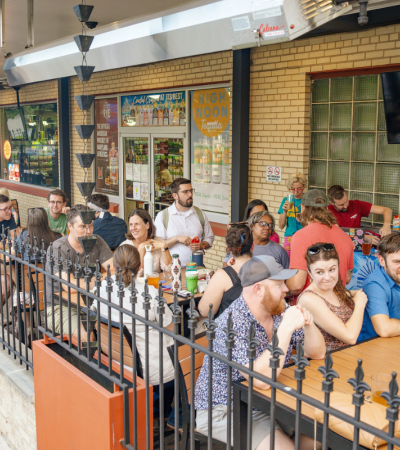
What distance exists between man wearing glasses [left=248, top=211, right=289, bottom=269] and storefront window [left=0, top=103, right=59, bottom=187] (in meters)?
9.17

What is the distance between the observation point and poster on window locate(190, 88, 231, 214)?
8.03 meters

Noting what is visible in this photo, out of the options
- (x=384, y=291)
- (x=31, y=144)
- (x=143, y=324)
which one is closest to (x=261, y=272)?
(x=384, y=291)

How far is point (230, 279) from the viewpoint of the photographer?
3729mm

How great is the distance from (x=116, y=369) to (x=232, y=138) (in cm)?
494

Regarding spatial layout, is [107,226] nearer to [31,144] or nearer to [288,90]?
[288,90]

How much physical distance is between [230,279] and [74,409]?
139 cm

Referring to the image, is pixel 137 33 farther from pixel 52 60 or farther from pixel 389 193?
pixel 389 193

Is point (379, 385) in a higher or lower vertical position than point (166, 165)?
lower

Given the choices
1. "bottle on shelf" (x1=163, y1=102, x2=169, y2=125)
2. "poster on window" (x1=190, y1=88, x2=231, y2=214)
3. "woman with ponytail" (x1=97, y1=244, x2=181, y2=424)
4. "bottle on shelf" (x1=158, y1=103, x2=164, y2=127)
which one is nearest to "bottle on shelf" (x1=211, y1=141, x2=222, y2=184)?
"poster on window" (x1=190, y1=88, x2=231, y2=214)

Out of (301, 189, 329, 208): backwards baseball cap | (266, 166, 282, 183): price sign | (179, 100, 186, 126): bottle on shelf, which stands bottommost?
(301, 189, 329, 208): backwards baseball cap

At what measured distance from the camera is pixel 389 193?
6.09 meters

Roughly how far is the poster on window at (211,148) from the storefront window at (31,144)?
556cm

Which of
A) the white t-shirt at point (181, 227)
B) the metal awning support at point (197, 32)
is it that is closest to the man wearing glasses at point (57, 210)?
the white t-shirt at point (181, 227)

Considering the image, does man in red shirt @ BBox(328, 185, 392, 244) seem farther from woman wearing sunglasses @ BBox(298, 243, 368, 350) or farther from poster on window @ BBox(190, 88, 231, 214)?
woman wearing sunglasses @ BBox(298, 243, 368, 350)
